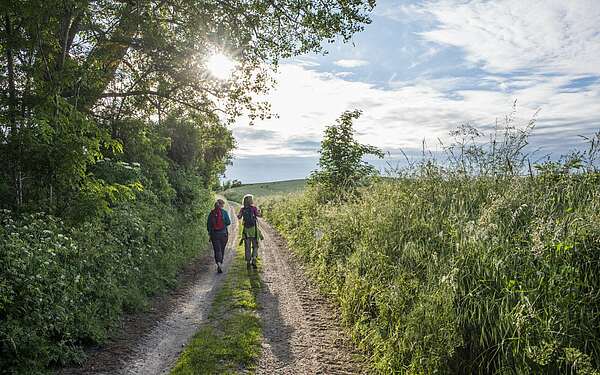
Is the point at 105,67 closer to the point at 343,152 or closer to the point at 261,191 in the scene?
the point at 343,152

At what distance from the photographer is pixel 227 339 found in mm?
7473

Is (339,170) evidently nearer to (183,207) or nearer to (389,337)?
(183,207)

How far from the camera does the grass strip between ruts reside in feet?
20.9

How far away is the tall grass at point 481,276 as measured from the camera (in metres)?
4.16

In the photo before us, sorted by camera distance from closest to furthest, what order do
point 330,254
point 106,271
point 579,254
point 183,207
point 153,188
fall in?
point 579,254 < point 106,271 < point 330,254 < point 153,188 < point 183,207

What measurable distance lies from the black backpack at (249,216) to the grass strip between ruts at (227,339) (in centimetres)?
293

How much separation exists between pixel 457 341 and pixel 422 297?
1.04 m

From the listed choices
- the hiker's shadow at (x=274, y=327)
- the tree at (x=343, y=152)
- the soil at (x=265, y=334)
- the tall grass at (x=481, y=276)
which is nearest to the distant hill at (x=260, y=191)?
the tree at (x=343, y=152)

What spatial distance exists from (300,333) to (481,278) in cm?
414

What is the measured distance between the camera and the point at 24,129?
7637mm

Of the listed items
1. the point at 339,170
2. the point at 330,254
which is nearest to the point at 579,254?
the point at 330,254

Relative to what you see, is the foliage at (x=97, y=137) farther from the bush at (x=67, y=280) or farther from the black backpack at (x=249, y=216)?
the black backpack at (x=249, y=216)

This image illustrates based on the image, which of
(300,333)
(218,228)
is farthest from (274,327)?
(218,228)

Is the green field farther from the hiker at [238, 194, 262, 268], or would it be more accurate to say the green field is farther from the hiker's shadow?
the hiker's shadow
